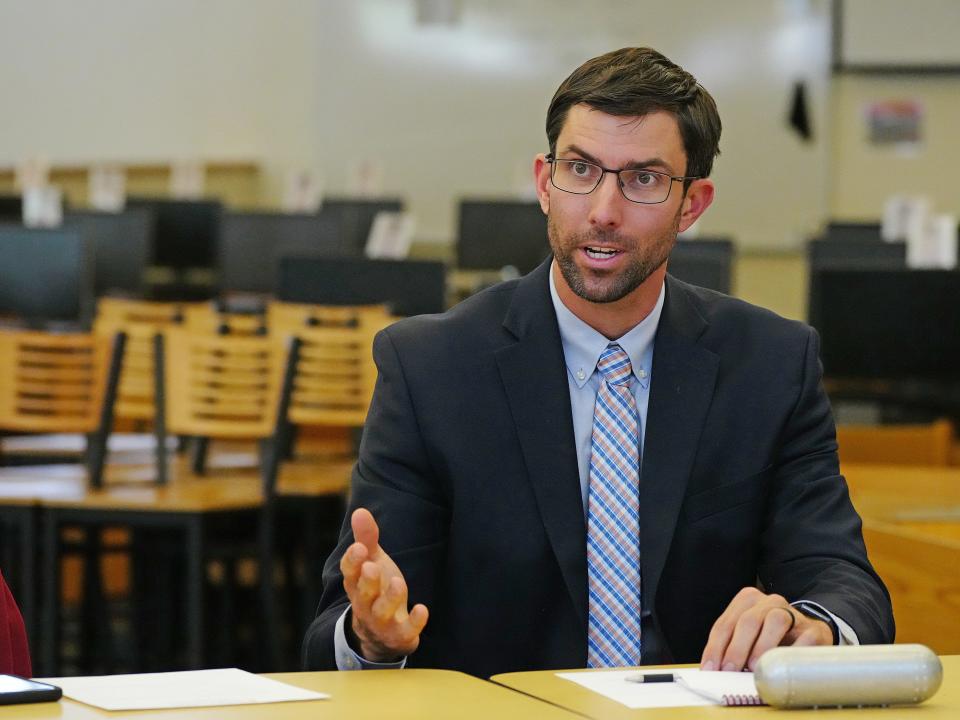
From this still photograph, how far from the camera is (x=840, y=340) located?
5367 millimetres

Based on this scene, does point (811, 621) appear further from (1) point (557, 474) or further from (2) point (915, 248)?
(2) point (915, 248)

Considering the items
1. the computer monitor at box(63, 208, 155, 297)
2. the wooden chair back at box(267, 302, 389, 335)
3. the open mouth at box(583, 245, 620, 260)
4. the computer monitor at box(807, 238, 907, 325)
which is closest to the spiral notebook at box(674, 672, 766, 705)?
the open mouth at box(583, 245, 620, 260)

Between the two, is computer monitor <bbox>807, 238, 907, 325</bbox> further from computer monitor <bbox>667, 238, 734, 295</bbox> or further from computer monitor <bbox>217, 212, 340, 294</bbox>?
computer monitor <bbox>217, 212, 340, 294</bbox>

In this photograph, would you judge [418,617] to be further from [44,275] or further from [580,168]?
[44,275]

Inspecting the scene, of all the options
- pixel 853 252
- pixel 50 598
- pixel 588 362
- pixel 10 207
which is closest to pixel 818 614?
pixel 588 362

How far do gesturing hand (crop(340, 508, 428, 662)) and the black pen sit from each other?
212 mm

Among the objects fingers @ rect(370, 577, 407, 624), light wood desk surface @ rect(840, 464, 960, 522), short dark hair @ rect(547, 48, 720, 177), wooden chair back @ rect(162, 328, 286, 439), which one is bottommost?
light wood desk surface @ rect(840, 464, 960, 522)

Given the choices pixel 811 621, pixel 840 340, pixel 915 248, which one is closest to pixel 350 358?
pixel 840 340

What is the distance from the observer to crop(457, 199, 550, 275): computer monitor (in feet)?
24.6

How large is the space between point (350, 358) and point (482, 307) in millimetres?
2498

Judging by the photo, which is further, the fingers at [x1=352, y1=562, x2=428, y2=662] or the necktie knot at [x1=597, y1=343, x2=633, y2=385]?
the necktie knot at [x1=597, y1=343, x2=633, y2=385]

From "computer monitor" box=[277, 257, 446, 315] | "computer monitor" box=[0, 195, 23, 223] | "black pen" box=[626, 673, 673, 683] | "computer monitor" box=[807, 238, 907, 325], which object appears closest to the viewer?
"black pen" box=[626, 673, 673, 683]

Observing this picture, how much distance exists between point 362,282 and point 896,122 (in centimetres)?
602

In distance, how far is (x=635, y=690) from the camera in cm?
154
